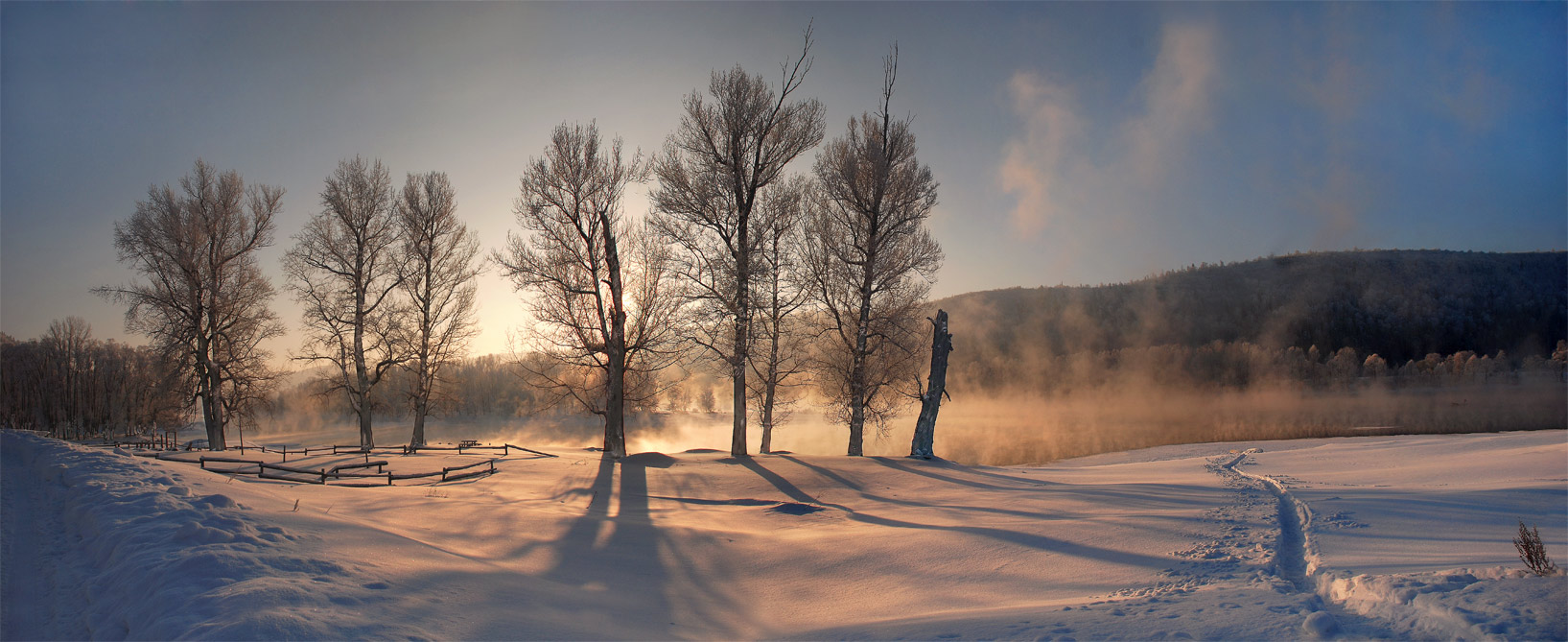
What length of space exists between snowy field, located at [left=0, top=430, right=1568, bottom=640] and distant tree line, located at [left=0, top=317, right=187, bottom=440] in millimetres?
47537

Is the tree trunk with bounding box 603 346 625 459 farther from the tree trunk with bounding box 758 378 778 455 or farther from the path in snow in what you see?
the path in snow

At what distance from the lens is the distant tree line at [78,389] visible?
46156mm

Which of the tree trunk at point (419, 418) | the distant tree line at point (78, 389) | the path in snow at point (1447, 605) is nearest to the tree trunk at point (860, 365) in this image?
the path in snow at point (1447, 605)

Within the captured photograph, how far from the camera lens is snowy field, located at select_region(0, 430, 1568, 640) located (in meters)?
3.93

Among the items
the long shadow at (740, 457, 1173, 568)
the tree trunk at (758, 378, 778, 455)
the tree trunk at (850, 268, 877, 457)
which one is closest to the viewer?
the long shadow at (740, 457, 1173, 568)

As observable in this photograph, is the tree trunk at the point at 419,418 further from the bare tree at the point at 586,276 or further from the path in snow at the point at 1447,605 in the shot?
the path in snow at the point at 1447,605

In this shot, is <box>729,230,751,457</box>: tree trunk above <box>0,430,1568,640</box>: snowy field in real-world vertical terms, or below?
above

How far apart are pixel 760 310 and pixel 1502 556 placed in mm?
14774

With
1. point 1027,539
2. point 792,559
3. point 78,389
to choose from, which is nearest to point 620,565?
point 792,559

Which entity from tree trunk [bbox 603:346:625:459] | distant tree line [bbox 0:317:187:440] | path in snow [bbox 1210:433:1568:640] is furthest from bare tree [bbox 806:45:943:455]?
distant tree line [bbox 0:317:187:440]

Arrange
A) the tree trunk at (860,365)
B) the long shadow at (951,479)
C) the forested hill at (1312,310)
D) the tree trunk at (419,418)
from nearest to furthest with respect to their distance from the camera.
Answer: the long shadow at (951,479)
the tree trunk at (860,365)
the tree trunk at (419,418)
the forested hill at (1312,310)

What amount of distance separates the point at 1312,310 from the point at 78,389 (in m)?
120

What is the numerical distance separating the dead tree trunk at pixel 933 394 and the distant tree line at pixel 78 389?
49846 millimetres

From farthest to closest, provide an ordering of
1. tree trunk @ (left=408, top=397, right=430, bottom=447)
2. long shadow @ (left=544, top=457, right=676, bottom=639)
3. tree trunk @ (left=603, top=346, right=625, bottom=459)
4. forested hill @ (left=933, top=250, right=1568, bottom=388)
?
forested hill @ (left=933, top=250, right=1568, bottom=388)
tree trunk @ (left=408, top=397, right=430, bottom=447)
tree trunk @ (left=603, top=346, right=625, bottom=459)
long shadow @ (left=544, top=457, right=676, bottom=639)
